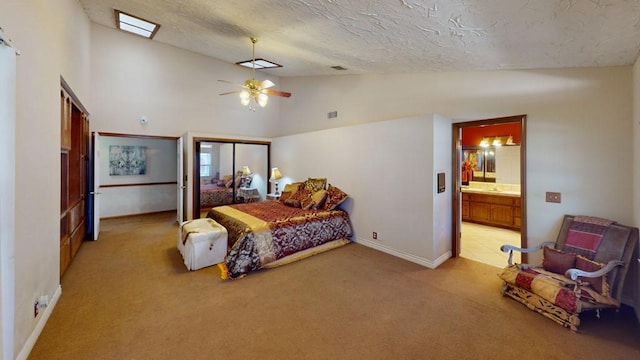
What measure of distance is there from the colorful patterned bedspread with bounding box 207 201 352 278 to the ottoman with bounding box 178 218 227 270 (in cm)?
18

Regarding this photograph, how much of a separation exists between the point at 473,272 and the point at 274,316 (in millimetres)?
2689

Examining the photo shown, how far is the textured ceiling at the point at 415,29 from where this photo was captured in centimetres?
194

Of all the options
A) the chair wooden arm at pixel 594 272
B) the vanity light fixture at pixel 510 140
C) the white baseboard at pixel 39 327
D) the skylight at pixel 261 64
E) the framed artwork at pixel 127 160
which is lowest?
the white baseboard at pixel 39 327

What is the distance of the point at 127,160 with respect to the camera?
6.68 meters

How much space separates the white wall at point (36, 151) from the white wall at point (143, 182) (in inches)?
161

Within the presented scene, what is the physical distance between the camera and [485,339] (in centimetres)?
212

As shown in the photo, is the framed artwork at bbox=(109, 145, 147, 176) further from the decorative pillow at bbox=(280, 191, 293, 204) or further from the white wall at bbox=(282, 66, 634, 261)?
the white wall at bbox=(282, 66, 634, 261)

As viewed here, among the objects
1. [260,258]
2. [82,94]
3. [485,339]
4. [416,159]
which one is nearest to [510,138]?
[416,159]

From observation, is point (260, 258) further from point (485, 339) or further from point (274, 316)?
point (485, 339)

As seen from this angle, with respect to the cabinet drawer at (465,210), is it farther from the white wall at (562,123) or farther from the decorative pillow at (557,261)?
the decorative pillow at (557,261)

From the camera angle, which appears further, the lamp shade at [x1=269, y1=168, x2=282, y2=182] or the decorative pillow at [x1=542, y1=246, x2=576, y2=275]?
the lamp shade at [x1=269, y1=168, x2=282, y2=182]

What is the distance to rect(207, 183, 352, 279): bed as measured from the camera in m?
3.34

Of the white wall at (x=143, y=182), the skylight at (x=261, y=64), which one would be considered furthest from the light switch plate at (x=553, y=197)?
the white wall at (x=143, y=182)

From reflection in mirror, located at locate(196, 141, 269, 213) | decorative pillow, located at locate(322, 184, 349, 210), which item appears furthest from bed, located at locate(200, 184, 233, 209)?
decorative pillow, located at locate(322, 184, 349, 210)
